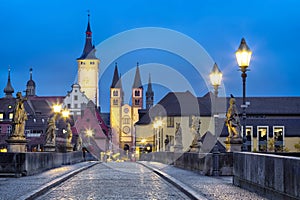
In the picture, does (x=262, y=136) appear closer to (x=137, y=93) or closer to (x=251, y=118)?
(x=251, y=118)

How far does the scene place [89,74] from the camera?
612ft

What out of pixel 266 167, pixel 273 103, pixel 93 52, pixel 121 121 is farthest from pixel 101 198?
pixel 93 52

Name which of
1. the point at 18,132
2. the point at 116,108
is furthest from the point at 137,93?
the point at 18,132

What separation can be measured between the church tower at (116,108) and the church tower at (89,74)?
5.68 metres

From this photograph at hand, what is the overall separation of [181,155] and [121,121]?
146674 mm

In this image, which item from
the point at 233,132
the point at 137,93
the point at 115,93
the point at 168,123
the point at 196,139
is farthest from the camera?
the point at 137,93

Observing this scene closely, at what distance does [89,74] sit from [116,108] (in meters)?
15.0

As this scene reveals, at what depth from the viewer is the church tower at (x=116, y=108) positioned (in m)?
175

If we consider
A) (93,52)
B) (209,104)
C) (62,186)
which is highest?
(93,52)

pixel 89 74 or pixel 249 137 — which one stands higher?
pixel 89 74

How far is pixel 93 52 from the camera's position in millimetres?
191500

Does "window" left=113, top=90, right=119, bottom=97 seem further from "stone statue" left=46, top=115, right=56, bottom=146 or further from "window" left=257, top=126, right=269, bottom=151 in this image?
"stone statue" left=46, top=115, right=56, bottom=146

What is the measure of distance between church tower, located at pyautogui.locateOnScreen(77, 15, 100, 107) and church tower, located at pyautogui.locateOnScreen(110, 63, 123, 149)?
18.6ft

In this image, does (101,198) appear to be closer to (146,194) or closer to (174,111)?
(146,194)
